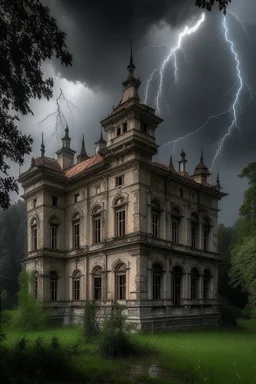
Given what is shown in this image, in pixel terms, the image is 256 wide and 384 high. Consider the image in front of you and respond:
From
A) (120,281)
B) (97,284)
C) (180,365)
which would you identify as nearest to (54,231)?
(97,284)

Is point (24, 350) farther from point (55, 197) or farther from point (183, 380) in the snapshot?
point (55, 197)

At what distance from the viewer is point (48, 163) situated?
33.2 m

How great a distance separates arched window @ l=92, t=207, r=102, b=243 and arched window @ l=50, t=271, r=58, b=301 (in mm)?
4686

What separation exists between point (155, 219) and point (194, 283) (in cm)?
672

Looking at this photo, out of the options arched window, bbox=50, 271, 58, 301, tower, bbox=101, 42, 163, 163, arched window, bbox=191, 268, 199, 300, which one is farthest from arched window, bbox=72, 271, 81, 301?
tower, bbox=101, 42, 163, 163

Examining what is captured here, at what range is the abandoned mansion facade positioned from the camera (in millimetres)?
25609

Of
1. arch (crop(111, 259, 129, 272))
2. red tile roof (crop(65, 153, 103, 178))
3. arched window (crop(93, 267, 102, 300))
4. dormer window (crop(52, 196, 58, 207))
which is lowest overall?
arched window (crop(93, 267, 102, 300))

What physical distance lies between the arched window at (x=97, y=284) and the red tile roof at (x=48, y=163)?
30.1ft

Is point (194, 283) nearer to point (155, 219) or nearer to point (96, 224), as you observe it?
point (155, 219)

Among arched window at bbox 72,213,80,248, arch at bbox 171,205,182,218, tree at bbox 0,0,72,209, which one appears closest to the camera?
tree at bbox 0,0,72,209

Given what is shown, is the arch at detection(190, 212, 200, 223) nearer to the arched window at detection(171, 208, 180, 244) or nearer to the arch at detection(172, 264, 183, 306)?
the arched window at detection(171, 208, 180, 244)

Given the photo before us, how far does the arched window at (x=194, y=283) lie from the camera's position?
29984mm

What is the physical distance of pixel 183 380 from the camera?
38.3 feet

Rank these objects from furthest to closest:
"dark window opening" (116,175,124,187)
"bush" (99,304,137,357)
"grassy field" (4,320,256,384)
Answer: "dark window opening" (116,175,124,187) < "bush" (99,304,137,357) < "grassy field" (4,320,256,384)
